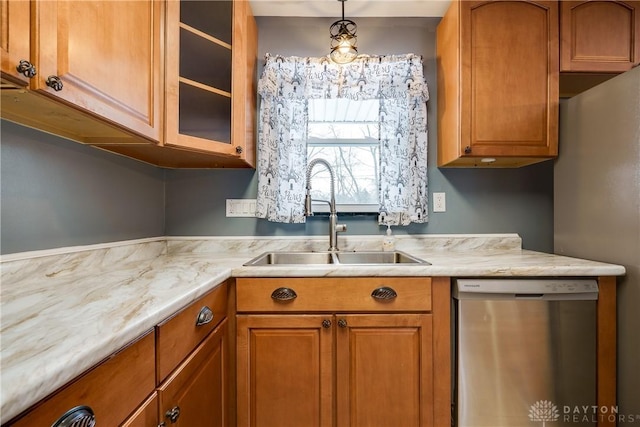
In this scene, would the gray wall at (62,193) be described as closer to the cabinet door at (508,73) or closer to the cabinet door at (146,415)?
the cabinet door at (146,415)

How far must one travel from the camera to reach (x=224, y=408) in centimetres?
116

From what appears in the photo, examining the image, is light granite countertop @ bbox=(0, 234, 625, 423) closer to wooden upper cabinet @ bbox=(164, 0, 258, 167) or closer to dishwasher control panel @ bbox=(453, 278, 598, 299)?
dishwasher control panel @ bbox=(453, 278, 598, 299)

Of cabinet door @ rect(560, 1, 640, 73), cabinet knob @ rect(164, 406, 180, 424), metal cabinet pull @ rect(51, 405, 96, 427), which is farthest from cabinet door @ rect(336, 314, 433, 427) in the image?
cabinet door @ rect(560, 1, 640, 73)

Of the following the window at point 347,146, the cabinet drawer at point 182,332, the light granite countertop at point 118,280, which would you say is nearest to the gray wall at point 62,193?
the light granite countertop at point 118,280

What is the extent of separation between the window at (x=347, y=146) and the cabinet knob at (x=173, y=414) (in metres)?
1.36

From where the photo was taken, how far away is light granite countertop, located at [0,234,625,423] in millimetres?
463

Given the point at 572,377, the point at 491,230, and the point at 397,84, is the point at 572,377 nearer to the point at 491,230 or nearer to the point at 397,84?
the point at 491,230

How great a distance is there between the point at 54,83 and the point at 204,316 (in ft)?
2.48

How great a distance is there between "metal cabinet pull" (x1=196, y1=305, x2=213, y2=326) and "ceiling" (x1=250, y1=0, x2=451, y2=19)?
5.67 ft

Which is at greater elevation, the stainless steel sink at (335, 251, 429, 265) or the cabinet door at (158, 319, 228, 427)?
the stainless steel sink at (335, 251, 429, 265)

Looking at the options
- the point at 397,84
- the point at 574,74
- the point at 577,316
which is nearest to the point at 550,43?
the point at 574,74

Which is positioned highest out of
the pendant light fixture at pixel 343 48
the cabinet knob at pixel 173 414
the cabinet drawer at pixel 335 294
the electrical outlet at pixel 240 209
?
the pendant light fixture at pixel 343 48

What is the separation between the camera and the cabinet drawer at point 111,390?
45 cm

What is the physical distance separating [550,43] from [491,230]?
105cm
